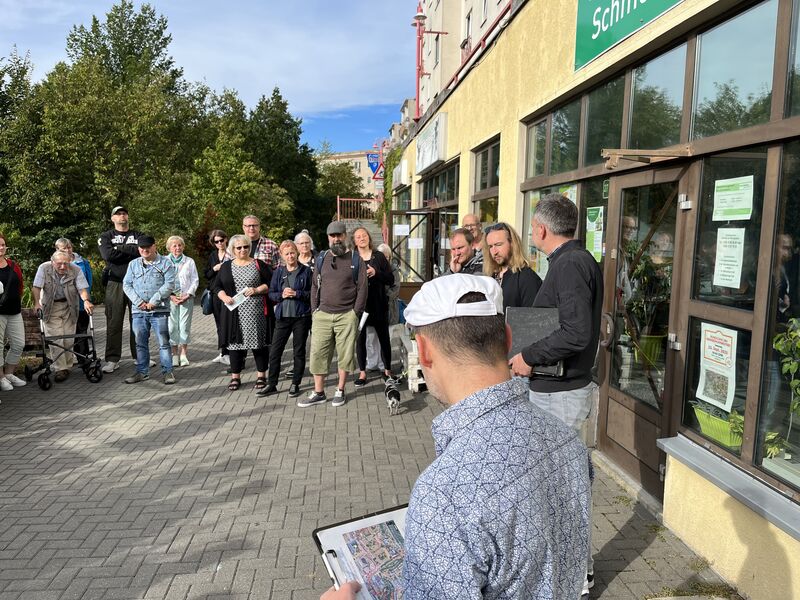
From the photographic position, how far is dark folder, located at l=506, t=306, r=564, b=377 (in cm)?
313

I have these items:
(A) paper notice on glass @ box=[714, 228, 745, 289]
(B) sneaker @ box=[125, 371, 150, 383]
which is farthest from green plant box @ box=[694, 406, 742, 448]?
(B) sneaker @ box=[125, 371, 150, 383]

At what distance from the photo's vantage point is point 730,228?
3.44m

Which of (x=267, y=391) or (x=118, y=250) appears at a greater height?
(x=118, y=250)

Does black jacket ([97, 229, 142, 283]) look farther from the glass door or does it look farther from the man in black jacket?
the man in black jacket

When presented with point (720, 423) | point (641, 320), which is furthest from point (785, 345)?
point (641, 320)

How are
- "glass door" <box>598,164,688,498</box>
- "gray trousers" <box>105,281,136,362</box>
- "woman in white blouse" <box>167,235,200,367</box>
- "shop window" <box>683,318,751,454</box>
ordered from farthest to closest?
"woman in white blouse" <box>167,235,200,367</box> → "gray trousers" <box>105,281,136,362</box> → "glass door" <box>598,164,688,498</box> → "shop window" <box>683,318,751,454</box>

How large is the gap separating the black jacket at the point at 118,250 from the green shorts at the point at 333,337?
3264mm

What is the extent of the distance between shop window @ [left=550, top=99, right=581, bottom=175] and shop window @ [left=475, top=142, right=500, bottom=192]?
6.63 feet

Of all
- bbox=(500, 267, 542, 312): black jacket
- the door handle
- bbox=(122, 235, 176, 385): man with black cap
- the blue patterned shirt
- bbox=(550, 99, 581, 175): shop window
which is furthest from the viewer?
bbox=(122, 235, 176, 385): man with black cap

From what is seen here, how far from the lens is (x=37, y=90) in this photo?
23078 mm

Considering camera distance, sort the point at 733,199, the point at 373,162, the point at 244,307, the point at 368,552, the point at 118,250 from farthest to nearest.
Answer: the point at 373,162 → the point at 118,250 → the point at 244,307 → the point at 733,199 → the point at 368,552

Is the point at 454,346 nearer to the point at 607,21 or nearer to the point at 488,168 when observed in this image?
the point at 607,21

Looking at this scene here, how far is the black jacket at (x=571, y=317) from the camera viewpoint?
305 centimetres

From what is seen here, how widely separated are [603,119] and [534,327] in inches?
118
